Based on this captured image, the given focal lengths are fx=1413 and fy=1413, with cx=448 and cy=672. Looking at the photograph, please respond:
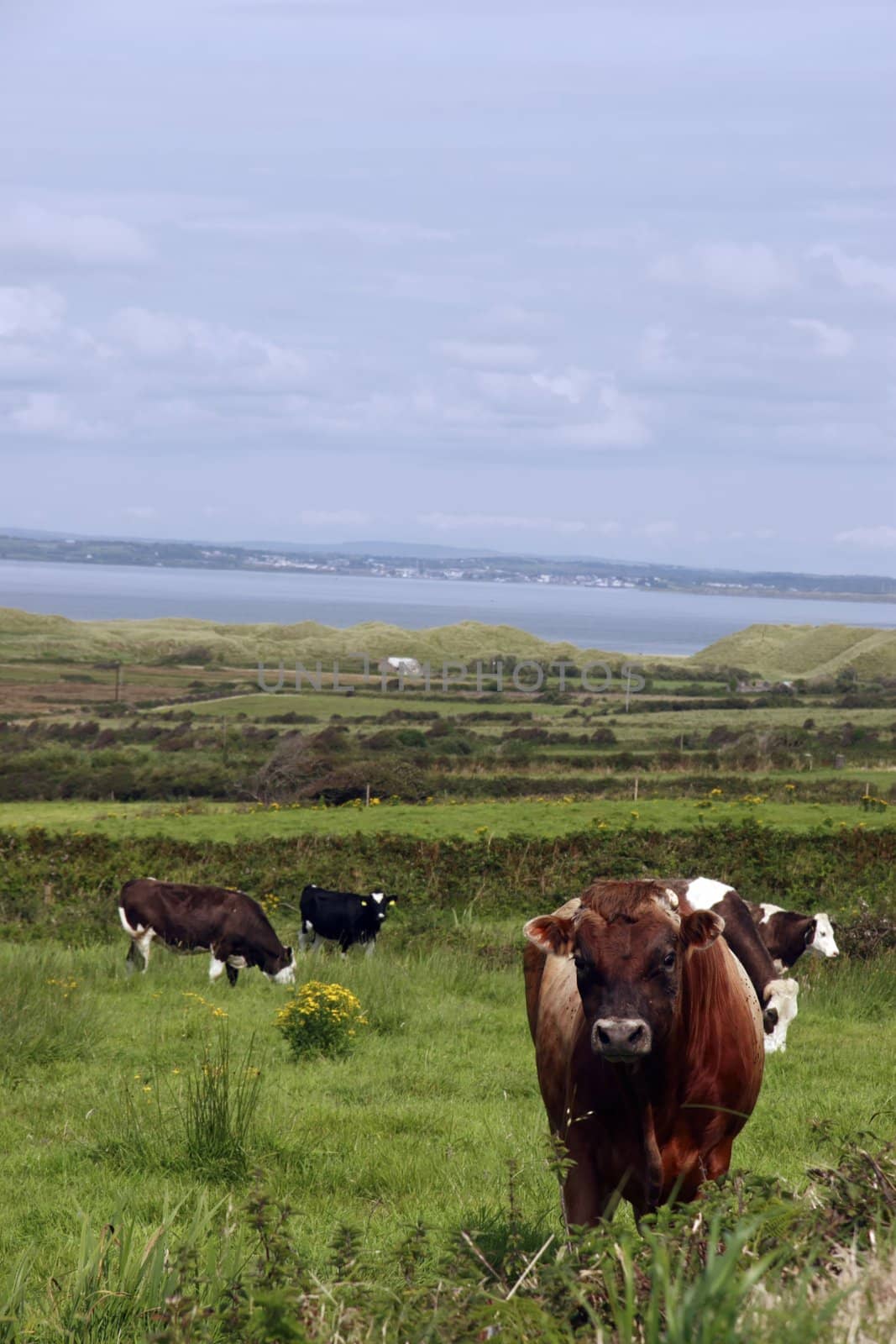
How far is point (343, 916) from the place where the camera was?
60.5 ft

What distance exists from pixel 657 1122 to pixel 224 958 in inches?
426

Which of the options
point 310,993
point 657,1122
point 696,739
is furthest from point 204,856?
point 696,739

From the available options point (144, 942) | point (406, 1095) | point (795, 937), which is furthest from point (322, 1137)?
point (144, 942)

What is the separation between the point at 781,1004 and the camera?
12586 millimetres

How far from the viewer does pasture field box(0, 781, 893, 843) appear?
26.3m

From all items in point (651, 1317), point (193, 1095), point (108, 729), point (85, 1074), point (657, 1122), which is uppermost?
point (651, 1317)

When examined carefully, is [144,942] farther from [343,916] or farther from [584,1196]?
[584,1196]

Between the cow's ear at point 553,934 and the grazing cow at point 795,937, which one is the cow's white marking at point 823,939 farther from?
the cow's ear at point 553,934

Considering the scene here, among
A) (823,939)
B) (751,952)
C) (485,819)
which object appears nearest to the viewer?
(751,952)

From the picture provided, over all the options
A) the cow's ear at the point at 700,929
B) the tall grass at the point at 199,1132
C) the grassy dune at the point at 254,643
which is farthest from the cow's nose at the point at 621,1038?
the grassy dune at the point at 254,643

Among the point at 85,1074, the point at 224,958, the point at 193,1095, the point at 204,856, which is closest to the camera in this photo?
the point at 193,1095

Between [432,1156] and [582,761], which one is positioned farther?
[582,761]

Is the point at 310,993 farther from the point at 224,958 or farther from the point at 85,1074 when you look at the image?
the point at 224,958

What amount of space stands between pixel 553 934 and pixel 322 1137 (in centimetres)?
356
